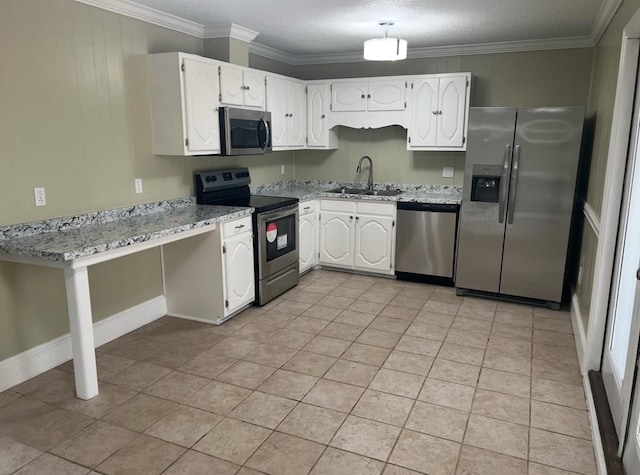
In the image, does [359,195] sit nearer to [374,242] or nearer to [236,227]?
[374,242]

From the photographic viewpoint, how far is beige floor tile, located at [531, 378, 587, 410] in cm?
268

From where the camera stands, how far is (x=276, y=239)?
430 cm

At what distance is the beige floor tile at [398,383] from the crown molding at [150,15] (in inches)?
122

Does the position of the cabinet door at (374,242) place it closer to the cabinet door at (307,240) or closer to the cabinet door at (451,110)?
the cabinet door at (307,240)

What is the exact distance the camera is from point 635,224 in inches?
97.3

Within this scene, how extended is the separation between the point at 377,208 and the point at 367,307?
1.19m

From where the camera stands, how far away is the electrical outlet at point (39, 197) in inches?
113

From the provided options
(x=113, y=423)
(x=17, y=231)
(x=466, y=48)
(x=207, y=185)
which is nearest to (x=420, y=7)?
(x=466, y=48)

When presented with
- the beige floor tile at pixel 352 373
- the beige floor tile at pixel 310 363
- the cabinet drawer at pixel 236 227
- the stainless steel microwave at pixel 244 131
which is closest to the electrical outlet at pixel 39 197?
the cabinet drawer at pixel 236 227

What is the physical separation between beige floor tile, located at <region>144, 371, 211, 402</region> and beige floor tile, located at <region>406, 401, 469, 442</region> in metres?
A: 1.28

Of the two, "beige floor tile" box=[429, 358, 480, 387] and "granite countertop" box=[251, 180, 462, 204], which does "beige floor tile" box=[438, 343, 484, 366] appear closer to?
"beige floor tile" box=[429, 358, 480, 387]

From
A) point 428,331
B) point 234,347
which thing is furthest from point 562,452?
point 234,347

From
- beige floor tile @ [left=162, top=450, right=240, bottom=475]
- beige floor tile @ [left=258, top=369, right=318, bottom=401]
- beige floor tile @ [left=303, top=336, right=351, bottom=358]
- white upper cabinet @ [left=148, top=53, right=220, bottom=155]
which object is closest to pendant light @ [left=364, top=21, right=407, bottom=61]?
white upper cabinet @ [left=148, top=53, right=220, bottom=155]

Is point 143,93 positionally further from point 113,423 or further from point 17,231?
point 113,423
